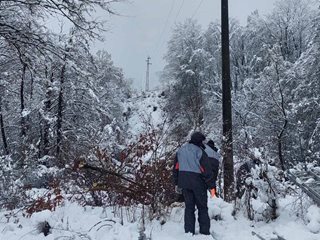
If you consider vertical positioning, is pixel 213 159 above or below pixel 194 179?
above

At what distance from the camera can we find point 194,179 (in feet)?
25.8

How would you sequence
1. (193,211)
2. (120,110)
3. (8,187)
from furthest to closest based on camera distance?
(120,110) → (8,187) → (193,211)

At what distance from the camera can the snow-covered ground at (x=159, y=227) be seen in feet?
24.3

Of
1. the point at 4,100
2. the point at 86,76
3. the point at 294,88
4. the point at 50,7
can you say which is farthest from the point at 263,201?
the point at 4,100

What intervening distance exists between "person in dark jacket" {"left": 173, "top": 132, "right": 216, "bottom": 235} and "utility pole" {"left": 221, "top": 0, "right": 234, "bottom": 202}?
6.83 feet

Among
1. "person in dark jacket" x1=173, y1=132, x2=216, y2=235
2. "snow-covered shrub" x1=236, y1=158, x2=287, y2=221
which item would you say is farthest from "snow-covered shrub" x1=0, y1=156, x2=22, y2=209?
"snow-covered shrub" x1=236, y1=158, x2=287, y2=221

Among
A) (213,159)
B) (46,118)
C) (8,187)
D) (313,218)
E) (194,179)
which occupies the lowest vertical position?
(313,218)

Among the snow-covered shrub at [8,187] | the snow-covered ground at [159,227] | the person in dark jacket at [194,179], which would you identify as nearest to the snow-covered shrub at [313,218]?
the snow-covered ground at [159,227]

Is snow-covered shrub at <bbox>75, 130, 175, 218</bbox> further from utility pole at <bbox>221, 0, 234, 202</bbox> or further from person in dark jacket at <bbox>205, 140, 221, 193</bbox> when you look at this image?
utility pole at <bbox>221, 0, 234, 202</bbox>

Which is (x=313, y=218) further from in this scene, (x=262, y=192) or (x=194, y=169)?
(x=194, y=169)

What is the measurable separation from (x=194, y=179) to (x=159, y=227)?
41.9 inches

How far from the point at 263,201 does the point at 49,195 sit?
13.3ft

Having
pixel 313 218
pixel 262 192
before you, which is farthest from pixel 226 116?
pixel 313 218

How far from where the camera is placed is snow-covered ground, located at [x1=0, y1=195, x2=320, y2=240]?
24.3 feet
